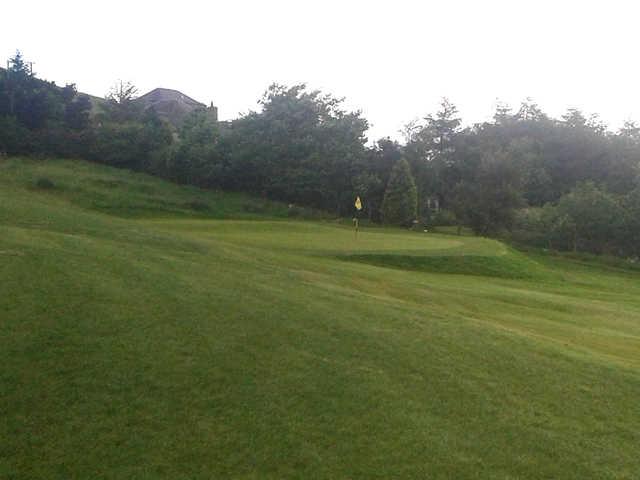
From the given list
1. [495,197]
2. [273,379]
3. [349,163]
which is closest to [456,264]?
[273,379]

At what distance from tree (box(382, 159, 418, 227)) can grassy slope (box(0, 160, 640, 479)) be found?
32.2m

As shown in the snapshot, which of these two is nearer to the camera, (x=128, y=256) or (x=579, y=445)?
(x=579, y=445)

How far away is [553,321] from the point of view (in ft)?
45.6

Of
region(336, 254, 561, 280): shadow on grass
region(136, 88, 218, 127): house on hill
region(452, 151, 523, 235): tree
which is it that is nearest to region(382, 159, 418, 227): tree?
region(452, 151, 523, 235): tree

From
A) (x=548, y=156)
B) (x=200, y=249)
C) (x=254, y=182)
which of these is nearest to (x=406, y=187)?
(x=254, y=182)

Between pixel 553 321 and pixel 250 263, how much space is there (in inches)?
294

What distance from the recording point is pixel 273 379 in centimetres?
703

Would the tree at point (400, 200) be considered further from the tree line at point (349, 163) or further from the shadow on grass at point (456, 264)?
the shadow on grass at point (456, 264)

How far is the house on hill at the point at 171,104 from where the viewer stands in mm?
82738

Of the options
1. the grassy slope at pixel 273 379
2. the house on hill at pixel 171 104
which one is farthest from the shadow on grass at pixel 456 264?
the house on hill at pixel 171 104

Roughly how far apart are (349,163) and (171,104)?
46.2 m

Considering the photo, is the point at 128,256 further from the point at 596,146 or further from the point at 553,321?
the point at 596,146

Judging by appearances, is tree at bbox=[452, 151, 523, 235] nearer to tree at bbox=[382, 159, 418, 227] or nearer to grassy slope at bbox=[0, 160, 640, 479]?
tree at bbox=[382, 159, 418, 227]

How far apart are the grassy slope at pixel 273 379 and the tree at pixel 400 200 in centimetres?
3216
